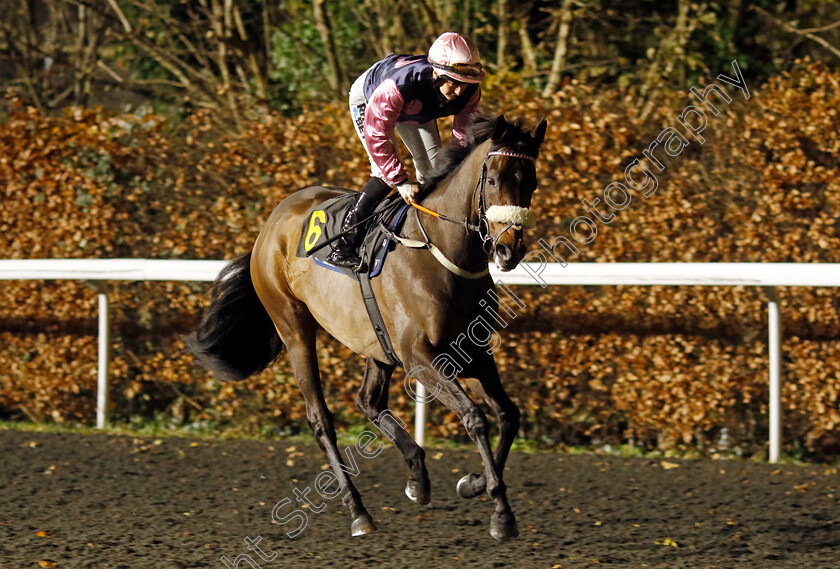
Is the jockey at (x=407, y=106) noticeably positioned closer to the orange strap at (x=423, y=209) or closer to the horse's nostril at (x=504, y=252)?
the orange strap at (x=423, y=209)

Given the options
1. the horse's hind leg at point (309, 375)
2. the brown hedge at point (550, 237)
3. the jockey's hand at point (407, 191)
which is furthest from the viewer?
the brown hedge at point (550, 237)

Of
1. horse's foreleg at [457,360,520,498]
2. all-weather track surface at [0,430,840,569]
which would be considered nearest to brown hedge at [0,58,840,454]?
all-weather track surface at [0,430,840,569]

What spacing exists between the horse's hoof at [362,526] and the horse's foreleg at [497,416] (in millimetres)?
443

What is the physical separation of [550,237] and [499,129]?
8.46 ft

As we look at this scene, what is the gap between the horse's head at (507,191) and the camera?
3662 millimetres

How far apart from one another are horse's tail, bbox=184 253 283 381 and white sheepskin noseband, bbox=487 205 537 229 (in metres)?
2.19

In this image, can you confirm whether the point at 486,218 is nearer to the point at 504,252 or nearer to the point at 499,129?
the point at 504,252

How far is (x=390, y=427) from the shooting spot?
15.0 ft

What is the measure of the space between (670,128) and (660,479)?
2.11 metres

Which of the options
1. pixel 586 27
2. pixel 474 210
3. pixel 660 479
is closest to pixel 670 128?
pixel 660 479

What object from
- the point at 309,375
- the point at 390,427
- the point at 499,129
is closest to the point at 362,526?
the point at 390,427

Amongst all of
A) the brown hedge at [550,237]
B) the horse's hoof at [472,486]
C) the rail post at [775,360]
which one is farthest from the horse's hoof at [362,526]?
the rail post at [775,360]

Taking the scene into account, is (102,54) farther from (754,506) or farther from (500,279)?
(754,506)

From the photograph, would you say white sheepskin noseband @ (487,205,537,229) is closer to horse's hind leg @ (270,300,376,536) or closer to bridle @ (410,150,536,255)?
bridle @ (410,150,536,255)
